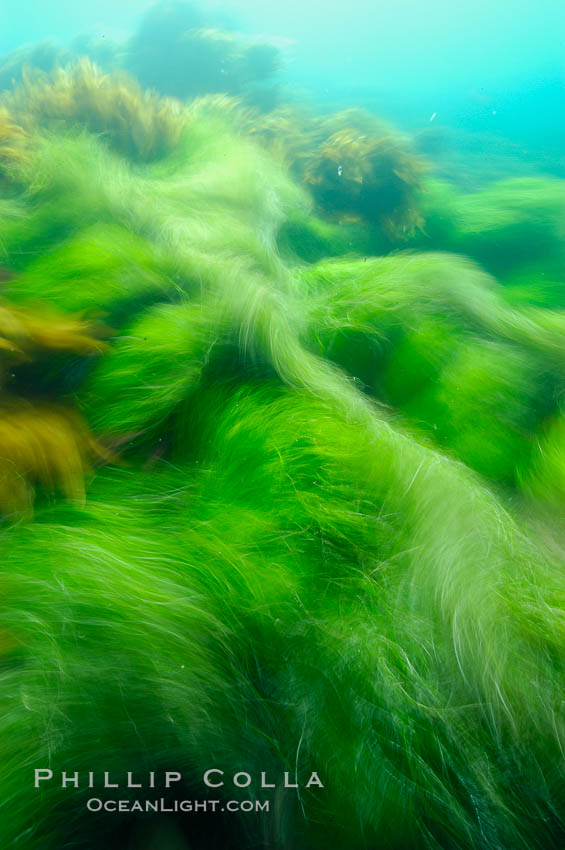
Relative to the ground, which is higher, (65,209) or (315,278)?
(315,278)

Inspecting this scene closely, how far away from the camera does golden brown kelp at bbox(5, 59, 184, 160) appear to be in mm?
2533

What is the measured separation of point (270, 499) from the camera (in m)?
1.12

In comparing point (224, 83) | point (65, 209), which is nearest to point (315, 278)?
point (65, 209)

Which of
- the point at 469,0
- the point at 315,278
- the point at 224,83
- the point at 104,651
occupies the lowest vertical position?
the point at 104,651

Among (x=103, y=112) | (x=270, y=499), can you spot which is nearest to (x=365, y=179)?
(x=103, y=112)

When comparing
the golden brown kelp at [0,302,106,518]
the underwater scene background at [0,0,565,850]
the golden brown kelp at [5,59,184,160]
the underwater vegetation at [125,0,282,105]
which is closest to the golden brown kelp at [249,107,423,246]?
the underwater scene background at [0,0,565,850]

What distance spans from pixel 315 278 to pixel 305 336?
1.63 feet

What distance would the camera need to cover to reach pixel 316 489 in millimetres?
1127

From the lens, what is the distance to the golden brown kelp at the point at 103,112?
253 cm

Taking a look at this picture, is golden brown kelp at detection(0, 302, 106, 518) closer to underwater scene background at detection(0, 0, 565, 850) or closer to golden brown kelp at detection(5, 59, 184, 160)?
underwater scene background at detection(0, 0, 565, 850)

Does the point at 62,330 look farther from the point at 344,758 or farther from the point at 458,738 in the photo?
the point at 458,738

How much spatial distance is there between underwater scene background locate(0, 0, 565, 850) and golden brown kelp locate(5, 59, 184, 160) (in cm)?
2

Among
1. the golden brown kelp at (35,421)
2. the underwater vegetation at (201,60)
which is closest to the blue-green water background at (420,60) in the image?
the underwater vegetation at (201,60)

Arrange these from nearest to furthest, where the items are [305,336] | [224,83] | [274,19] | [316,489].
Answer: [316,489] → [305,336] → [224,83] → [274,19]
